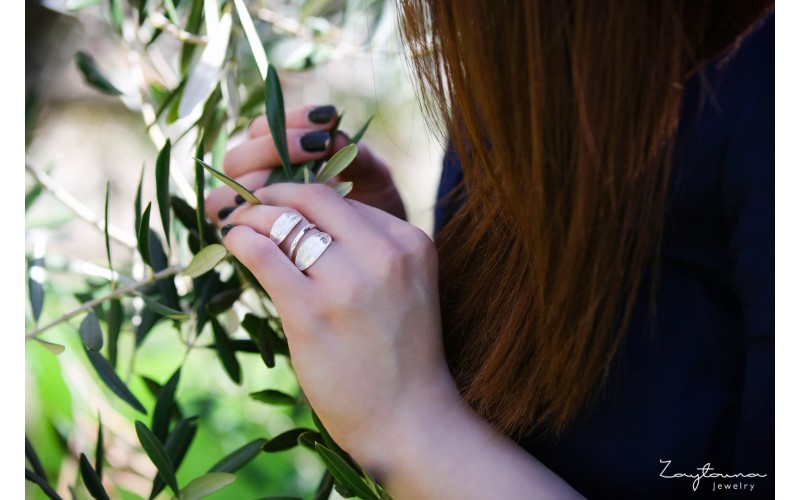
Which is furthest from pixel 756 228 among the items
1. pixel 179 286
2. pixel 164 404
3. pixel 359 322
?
pixel 179 286

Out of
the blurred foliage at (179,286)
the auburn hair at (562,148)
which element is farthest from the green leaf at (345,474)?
the auburn hair at (562,148)

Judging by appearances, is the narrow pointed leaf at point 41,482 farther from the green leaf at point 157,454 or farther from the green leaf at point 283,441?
the green leaf at point 283,441

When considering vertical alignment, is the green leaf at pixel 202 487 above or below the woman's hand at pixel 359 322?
below

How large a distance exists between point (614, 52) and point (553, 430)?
344 millimetres

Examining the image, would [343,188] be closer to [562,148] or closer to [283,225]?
[283,225]

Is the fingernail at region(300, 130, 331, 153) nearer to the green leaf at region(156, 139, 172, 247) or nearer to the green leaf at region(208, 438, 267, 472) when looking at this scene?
the green leaf at region(156, 139, 172, 247)

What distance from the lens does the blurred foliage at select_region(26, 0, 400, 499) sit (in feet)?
2.40

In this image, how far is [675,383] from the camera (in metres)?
0.62

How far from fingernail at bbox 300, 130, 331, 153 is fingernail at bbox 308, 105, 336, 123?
2 cm

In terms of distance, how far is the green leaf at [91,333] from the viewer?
2.39 feet

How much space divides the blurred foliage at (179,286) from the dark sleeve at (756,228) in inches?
13.7

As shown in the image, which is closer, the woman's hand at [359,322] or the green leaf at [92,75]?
the woman's hand at [359,322]

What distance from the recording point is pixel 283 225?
644 mm
